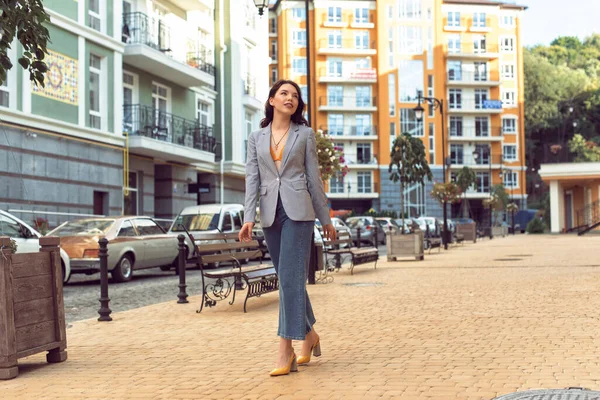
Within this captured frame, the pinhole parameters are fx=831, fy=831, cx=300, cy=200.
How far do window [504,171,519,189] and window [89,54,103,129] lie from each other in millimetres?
64294

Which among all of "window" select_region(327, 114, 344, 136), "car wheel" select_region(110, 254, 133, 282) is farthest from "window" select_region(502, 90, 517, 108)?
"car wheel" select_region(110, 254, 133, 282)

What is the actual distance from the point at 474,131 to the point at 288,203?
78911 millimetres

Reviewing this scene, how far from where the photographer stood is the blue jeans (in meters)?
5.91

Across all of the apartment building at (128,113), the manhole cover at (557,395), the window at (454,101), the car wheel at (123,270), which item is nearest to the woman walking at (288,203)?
the manhole cover at (557,395)

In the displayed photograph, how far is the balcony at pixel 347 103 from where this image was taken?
80.4 metres

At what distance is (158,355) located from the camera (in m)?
6.99

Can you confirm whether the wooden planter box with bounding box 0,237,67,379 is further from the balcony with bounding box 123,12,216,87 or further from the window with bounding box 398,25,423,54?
the window with bounding box 398,25,423,54

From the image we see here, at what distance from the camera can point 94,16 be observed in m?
26.2

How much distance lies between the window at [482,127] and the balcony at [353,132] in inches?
407

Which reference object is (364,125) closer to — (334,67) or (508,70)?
(334,67)

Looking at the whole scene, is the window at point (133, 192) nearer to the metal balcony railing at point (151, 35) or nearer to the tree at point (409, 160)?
the metal balcony railing at point (151, 35)

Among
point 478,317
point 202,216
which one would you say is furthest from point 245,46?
point 478,317

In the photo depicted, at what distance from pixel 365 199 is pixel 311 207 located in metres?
75.8

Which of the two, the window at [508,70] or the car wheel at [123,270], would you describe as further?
the window at [508,70]
